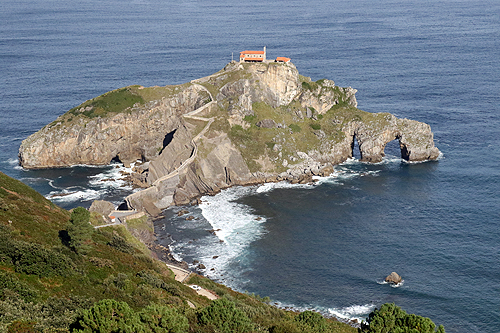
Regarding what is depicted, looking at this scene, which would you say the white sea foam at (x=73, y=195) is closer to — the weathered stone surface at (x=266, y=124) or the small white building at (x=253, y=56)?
the weathered stone surface at (x=266, y=124)

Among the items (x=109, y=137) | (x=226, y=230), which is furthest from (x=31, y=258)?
(x=109, y=137)

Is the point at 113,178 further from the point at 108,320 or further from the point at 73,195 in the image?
the point at 108,320

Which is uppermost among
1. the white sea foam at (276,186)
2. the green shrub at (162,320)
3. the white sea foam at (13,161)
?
the green shrub at (162,320)

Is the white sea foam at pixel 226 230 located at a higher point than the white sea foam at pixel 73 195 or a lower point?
lower

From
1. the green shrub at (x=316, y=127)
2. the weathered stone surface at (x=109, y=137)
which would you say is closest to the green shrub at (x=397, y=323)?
the weathered stone surface at (x=109, y=137)

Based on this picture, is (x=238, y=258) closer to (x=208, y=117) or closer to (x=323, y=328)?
(x=323, y=328)

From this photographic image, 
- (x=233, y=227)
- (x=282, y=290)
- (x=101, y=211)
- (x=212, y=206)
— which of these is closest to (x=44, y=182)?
(x=101, y=211)

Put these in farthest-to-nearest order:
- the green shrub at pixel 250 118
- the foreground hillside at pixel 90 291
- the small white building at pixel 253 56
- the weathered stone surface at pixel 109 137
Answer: the small white building at pixel 253 56
the green shrub at pixel 250 118
the weathered stone surface at pixel 109 137
the foreground hillside at pixel 90 291
